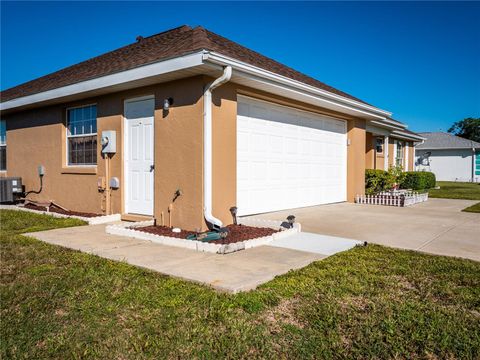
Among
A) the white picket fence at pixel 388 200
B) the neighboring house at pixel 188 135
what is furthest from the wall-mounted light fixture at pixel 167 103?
the white picket fence at pixel 388 200

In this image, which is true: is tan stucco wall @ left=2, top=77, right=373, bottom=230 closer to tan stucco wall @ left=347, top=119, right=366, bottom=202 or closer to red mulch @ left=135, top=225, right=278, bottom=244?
red mulch @ left=135, top=225, right=278, bottom=244

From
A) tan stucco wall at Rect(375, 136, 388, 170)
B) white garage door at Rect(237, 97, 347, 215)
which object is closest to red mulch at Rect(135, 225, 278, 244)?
white garage door at Rect(237, 97, 347, 215)

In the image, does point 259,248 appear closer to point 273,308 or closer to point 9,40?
point 273,308

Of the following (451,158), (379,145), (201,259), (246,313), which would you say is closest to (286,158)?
(201,259)

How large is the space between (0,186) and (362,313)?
10837 mm

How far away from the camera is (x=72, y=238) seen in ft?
20.8

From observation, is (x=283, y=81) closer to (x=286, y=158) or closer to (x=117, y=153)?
(x=286, y=158)

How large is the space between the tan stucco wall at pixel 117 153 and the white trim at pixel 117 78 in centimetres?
45

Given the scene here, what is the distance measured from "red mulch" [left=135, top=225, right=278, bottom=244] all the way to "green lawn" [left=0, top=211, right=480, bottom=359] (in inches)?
67.6

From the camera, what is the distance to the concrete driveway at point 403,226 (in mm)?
5781

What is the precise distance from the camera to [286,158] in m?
9.45

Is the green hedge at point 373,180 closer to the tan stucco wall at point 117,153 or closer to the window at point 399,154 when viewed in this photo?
the window at point 399,154

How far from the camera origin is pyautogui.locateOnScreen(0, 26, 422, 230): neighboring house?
6652 mm

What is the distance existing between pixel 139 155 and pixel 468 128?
67706 millimetres
